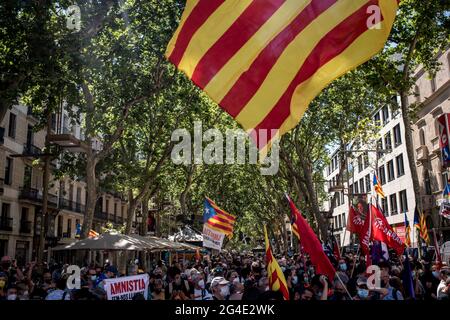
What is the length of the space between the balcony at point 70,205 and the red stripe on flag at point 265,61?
4039 cm

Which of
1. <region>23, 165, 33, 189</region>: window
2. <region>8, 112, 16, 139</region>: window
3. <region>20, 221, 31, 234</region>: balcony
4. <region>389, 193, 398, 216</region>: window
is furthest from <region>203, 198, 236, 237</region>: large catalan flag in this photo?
<region>389, 193, 398, 216</region>: window

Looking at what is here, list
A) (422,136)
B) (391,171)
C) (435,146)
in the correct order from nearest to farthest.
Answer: (435,146) → (422,136) → (391,171)

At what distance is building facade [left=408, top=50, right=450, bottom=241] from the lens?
3459 centimetres

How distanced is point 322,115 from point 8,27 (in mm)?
18004

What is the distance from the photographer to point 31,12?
13484 millimetres

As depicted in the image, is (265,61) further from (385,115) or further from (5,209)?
(385,115)

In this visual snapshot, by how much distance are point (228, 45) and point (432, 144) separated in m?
36.2

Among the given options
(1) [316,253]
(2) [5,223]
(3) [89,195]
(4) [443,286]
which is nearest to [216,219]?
(3) [89,195]

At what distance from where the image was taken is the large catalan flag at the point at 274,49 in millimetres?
4379

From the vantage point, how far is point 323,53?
14.5ft

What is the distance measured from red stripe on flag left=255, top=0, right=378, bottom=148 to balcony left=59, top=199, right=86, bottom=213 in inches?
1598

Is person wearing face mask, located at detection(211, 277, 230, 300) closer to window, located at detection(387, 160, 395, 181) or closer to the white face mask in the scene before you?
the white face mask

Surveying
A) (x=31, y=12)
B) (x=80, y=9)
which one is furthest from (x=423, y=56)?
(x=31, y=12)
